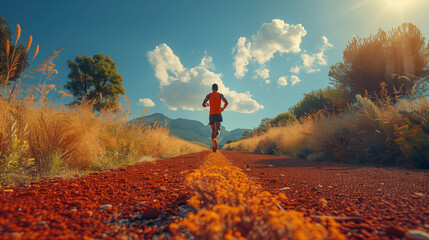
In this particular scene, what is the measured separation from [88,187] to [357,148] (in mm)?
6761

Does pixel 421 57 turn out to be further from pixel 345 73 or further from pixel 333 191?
pixel 333 191

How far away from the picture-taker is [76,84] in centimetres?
2198

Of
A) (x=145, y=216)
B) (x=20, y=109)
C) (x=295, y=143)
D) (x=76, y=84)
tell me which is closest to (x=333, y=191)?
(x=145, y=216)

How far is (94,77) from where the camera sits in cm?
2295

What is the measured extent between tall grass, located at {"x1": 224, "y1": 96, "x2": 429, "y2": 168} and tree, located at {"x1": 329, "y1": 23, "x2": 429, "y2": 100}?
36.3 ft

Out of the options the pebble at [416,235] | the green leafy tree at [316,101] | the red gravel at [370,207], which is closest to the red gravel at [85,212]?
the red gravel at [370,207]

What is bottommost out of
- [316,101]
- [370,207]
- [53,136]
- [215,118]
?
[370,207]

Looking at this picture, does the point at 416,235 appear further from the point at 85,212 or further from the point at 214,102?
the point at 214,102

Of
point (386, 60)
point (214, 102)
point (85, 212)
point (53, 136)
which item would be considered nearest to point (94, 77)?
point (214, 102)

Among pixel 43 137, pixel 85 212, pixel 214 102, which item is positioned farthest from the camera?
pixel 214 102

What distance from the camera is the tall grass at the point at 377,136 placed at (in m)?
4.22

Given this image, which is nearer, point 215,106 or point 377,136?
point 377,136

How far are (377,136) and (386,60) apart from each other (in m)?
14.7

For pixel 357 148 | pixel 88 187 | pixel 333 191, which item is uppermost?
pixel 357 148
